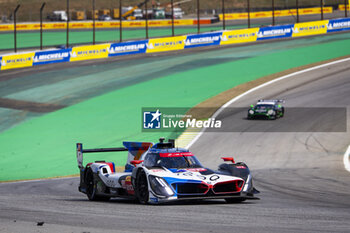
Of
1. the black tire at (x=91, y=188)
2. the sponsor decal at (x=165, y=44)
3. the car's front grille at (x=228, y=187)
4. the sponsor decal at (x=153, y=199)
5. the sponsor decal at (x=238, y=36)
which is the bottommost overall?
the black tire at (x=91, y=188)

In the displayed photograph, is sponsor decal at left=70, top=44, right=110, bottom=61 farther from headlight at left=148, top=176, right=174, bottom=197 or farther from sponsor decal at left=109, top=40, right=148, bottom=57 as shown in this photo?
headlight at left=148, top=176, right=174, bottom=197

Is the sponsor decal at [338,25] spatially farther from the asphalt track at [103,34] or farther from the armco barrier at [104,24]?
the armco barrier at [104,24]

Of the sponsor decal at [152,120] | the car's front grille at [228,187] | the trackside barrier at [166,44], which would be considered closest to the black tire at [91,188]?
the car's front grille at [228,187]

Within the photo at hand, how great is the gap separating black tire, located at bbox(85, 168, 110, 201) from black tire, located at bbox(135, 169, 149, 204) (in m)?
2.70

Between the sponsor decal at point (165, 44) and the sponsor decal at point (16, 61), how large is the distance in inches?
467

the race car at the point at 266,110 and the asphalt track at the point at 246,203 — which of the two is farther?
the race car at the point at 266,110

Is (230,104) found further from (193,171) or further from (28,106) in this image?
(193,171)

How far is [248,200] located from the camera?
1427 cm

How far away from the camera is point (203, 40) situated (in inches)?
2386

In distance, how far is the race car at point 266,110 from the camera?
3706 centimetres

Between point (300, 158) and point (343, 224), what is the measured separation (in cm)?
1915

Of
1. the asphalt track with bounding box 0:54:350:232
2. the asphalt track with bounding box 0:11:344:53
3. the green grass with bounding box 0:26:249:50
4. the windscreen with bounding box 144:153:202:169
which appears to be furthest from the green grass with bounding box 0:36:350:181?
the green grass with bounding box 0:26:249:50

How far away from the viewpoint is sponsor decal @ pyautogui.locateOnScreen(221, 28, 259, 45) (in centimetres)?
6066

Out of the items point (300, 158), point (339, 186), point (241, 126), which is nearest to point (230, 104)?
point (241, 126)
